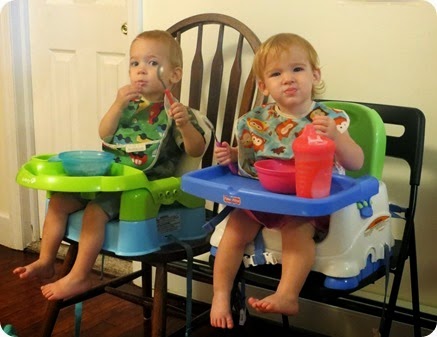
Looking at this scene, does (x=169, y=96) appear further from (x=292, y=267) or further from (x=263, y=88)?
(x=292, y=267)

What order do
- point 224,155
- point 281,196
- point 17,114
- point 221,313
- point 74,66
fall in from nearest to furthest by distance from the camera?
point 281,196 → point 221,313 → point 224,155 → point 74,66 → point 17,114

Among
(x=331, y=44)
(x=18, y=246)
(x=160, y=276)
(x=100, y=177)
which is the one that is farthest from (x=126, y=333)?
(x=331, y=44)

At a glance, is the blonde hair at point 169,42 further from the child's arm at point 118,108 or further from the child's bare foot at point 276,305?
the child's bare foot at point 276,305

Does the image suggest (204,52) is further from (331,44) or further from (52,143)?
(52,143)

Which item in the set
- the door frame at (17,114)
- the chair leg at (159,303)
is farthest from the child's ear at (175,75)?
the door frame at (17,114)

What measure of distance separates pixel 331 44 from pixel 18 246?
1604mm

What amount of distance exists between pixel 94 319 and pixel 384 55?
1228 mm

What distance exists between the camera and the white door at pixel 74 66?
223cm

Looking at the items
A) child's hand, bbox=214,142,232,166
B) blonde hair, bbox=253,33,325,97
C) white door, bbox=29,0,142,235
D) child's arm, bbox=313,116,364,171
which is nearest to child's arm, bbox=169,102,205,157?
child's hand, bbox=214,142,232,166

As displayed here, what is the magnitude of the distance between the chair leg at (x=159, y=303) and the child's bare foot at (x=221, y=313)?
0.22m

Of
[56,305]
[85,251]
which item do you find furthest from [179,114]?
[56,305]

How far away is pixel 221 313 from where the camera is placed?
1.28 metres

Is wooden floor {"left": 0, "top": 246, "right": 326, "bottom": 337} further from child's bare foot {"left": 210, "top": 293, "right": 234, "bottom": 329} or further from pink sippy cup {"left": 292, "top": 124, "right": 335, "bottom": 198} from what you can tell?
pink sippy cup {"left": 292, "top": 124, "right": 335, "bottom": 198}

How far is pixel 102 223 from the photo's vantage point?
4.77 feet
